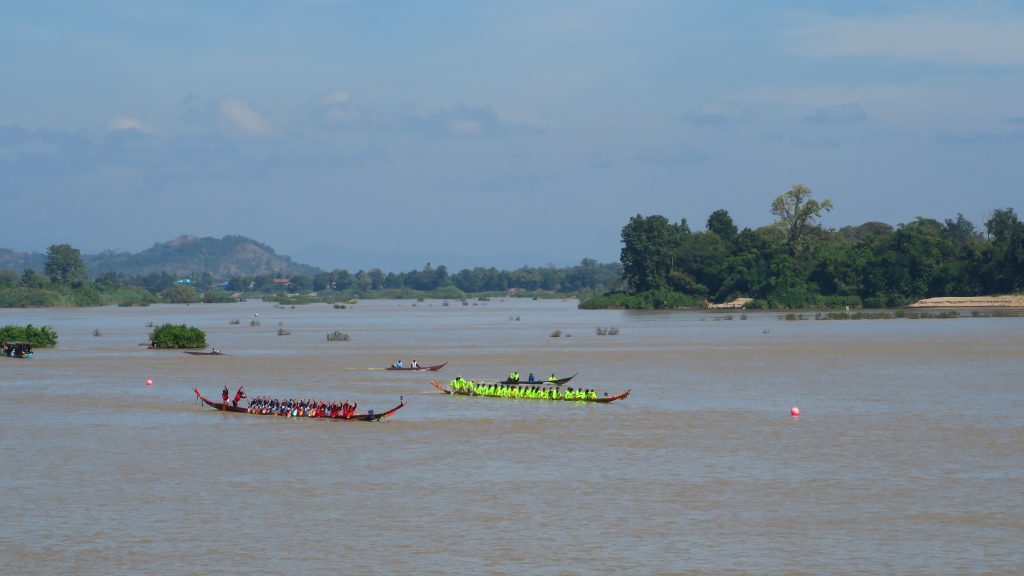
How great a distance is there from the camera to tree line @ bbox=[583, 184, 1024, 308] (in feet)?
447

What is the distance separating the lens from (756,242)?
155 m

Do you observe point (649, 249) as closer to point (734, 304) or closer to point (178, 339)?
point (734, 304)

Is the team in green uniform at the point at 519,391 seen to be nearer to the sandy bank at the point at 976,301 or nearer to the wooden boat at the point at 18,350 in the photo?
the wooden boat at the point at 18,350

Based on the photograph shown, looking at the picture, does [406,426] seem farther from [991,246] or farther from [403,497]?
[991,246]

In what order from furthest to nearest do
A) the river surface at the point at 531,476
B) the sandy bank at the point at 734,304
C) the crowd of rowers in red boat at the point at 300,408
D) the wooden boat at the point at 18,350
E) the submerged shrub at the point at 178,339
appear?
1. the sandy bank at the point at 734,304
2. the submerged shrub at the point at 178,339
3. the wooden boat at the point at 18,350
4. the crowd of rowers in red boat at the point at 300,408
5. the river surface at the point at 531,476

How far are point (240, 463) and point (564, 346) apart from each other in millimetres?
50535

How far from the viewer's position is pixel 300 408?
4134 centimetres

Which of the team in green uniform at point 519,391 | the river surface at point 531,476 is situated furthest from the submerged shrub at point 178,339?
the team in green uniform at point 519,391

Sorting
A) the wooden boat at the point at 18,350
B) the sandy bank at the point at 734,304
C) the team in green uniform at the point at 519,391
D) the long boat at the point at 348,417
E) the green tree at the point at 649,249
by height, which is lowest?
the long boat at the point at 348,417

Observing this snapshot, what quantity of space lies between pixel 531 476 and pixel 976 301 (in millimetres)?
115634

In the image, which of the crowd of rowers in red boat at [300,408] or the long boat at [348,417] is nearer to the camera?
the long boat at [348,417]

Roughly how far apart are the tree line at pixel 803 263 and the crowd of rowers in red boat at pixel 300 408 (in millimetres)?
106234

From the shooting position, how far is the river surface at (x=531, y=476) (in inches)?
888

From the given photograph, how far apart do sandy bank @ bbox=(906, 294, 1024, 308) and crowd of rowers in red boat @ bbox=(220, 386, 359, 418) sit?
107m
